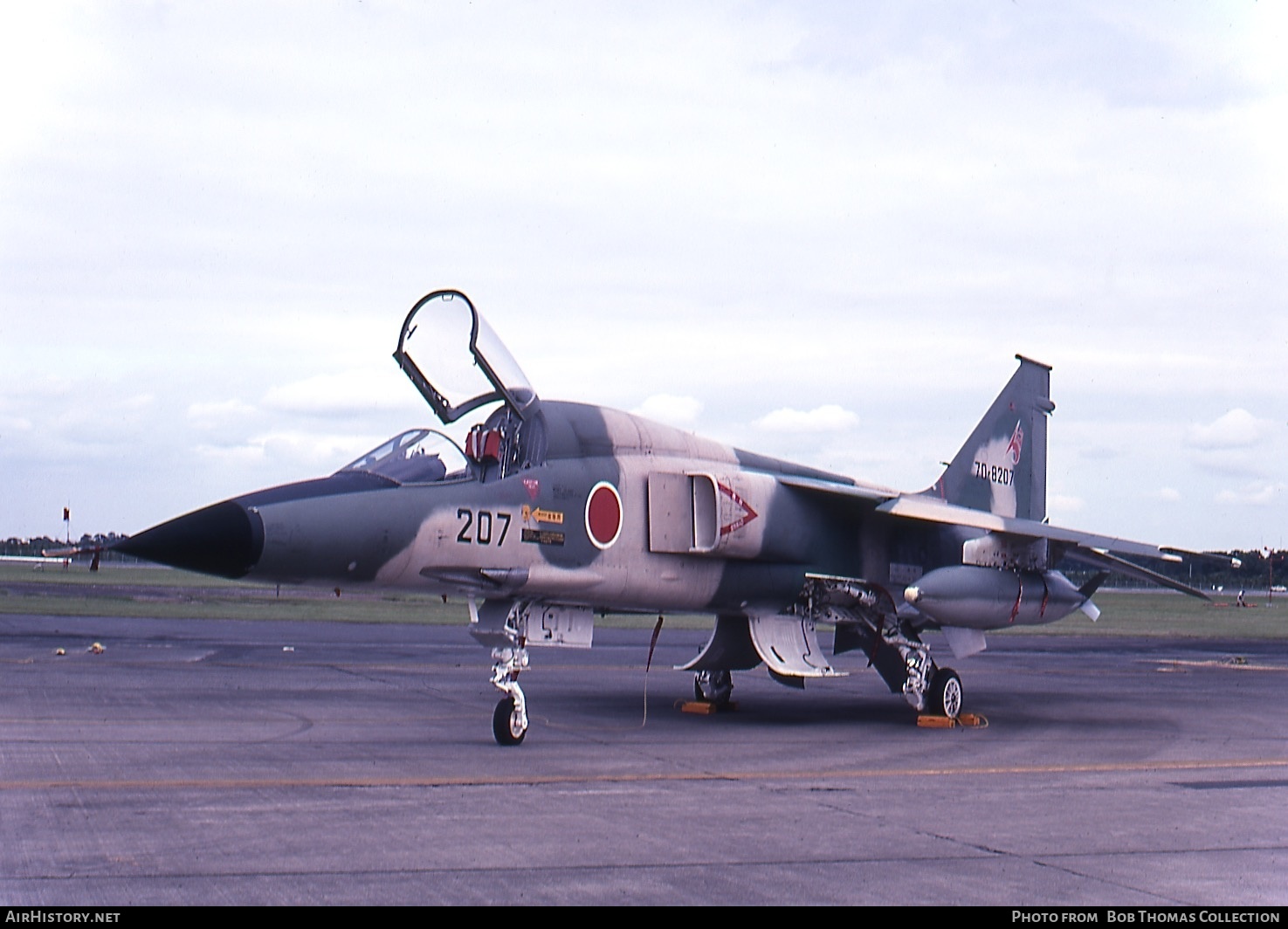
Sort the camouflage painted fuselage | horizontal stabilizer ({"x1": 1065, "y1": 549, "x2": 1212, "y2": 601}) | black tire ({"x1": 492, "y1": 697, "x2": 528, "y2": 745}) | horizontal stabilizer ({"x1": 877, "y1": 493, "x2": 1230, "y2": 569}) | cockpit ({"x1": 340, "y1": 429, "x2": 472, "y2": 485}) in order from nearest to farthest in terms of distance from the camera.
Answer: the camouflage painted fuselage, cockpit ({"x1": 340, "y1": 429, "x2": 472, "y2": 485}), black tire ({"x1": 492, "y1": 697, "x2": 528, "y2": 745}), horizontal stabilizer ({"x1": 877, "y1": 493, "x2": 1230, "y2": 569}), horizontal stabilizer ({"x1": 1065, "y1": 549, "x2": 1212, "y2": 601})

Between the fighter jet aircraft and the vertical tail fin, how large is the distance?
0.05m

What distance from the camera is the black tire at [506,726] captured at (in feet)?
37.9

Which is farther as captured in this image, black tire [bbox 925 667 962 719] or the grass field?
the grass field

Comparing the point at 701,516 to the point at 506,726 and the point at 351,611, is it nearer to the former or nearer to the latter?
the point at 506,726

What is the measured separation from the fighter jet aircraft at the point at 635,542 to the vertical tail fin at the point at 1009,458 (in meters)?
0.05

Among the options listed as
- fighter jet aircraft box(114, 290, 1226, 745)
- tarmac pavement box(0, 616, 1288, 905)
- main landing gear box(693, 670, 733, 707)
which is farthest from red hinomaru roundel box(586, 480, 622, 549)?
main landing gear box(693, 670, 733, 707)

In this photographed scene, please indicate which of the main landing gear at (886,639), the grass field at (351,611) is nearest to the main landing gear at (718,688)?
the main landing gear at (886,639)

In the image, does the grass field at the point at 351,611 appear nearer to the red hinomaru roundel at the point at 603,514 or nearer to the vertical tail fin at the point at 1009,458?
the vertical tail fin at the point at 1009,458

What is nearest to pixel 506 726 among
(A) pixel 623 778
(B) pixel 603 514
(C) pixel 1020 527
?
(A) pixel 623 778

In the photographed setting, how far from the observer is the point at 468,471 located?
11.7 meters

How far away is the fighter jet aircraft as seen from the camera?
34.8ft

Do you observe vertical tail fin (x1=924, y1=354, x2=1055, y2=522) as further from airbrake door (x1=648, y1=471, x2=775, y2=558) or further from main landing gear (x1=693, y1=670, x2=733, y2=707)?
airbrake door (x1=648, y1=471, x2=775, y2=558)
